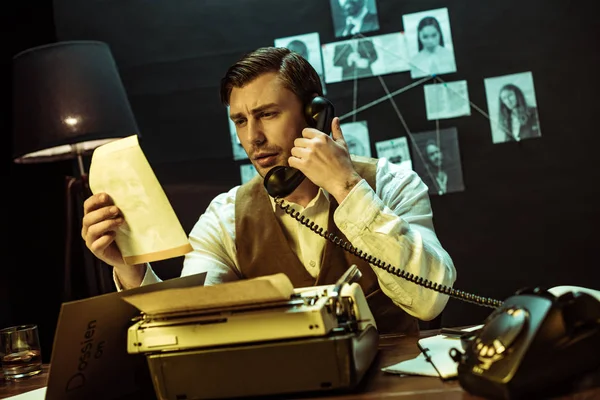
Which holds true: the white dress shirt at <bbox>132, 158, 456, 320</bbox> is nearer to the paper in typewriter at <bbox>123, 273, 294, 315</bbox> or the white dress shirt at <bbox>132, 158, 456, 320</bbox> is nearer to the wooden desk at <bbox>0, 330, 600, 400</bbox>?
the wooden desk at <bbox>0, 330, 600, 400</bbox>

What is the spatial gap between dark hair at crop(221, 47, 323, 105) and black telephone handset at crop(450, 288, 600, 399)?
120 cm

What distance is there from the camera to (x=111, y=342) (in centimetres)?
117

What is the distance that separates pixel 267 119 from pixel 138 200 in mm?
744

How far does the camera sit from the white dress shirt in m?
1.49

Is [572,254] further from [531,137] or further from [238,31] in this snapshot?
[238,31]

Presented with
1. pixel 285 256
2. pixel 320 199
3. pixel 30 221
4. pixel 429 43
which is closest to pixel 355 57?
pixel 429 43

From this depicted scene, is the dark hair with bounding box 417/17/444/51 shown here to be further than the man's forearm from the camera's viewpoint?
Yes

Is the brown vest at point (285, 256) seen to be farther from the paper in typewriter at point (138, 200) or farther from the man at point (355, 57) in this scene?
the man at point (355, 57)

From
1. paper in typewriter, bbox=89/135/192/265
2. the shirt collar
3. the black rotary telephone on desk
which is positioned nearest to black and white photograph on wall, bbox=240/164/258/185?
the shirt collar

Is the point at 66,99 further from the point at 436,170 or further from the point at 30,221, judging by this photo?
the point at 436,170

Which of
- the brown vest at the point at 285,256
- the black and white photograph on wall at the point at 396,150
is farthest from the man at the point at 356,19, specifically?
the brown vest at the point at 285,256

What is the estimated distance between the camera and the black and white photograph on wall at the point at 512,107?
→ 284 centimetres

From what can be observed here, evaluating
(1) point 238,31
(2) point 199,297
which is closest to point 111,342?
(2) point 199,297

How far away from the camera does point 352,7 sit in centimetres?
294
